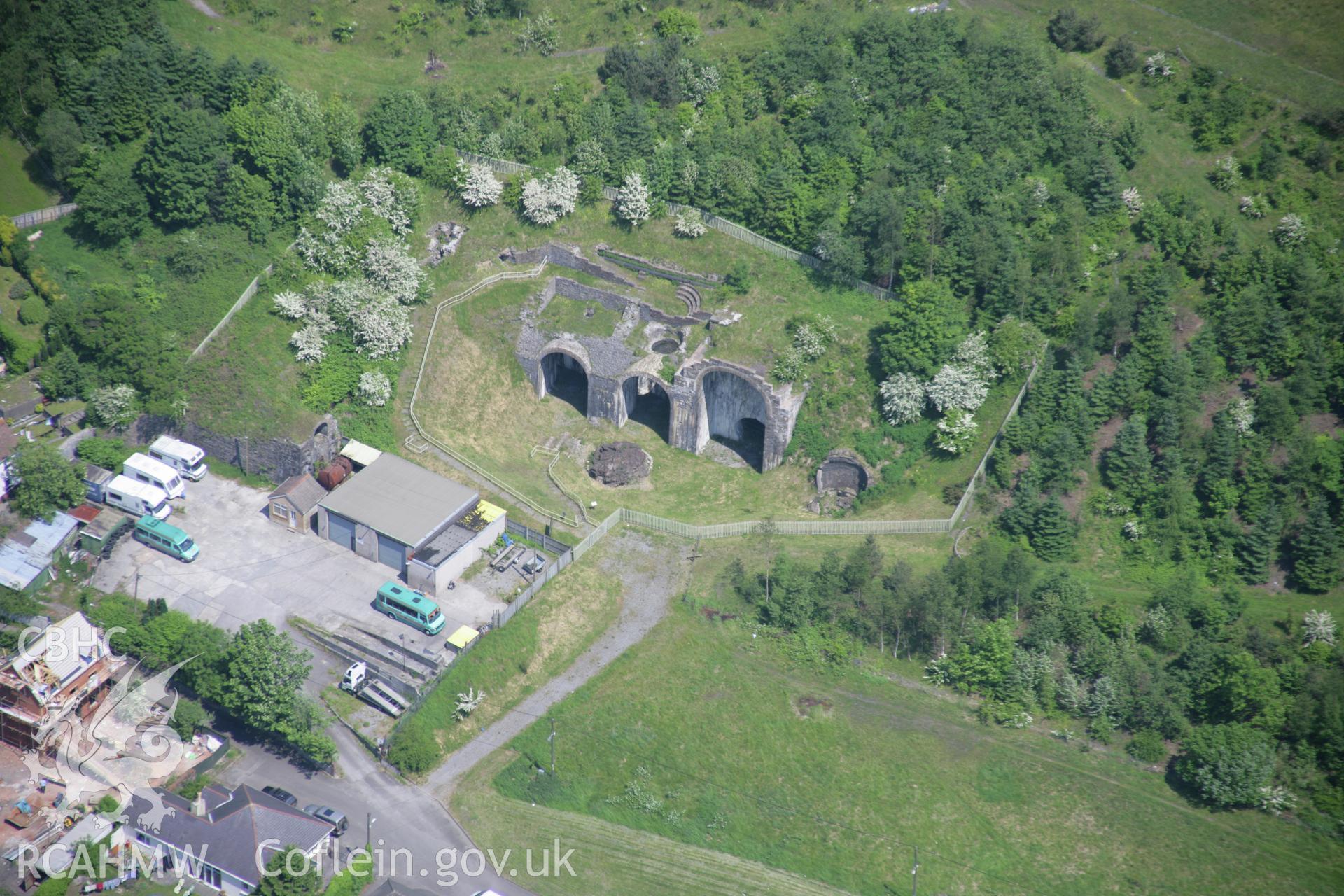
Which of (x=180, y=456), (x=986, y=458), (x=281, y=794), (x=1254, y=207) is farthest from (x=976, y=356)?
(x=180, y=456)

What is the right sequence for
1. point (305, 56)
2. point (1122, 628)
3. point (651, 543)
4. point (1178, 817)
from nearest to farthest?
point (1178, 817) → point (1122, 628) → point (651, 543) → point (305, 56)

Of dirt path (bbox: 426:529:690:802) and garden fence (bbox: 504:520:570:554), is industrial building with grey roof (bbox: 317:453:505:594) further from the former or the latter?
dirt path (bbox: 426:529:690:802)

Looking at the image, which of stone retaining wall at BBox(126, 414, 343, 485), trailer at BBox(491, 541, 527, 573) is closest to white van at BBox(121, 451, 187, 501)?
stone retaining wall at BBox(126, 414, 343, 485)

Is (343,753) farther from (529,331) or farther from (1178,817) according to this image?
(1178,817)

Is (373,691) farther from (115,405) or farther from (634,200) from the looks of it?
(634,200)

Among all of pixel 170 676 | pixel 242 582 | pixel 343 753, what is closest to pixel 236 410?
pixel 242 582
